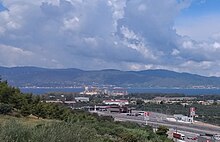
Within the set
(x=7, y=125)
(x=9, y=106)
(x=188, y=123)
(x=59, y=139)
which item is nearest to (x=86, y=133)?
(x=59, y=139)

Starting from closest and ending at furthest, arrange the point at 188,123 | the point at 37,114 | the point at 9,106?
1. the point at 9,106
2. the point at 37,114
3. the point at 188,123

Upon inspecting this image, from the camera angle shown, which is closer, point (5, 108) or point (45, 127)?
point (45, 127)

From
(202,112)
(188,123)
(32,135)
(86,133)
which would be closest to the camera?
(32,135)

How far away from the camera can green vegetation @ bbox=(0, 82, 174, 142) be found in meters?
13.3

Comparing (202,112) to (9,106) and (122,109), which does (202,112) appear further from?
(9,106)

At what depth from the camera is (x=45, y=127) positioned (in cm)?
1456

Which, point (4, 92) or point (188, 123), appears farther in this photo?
point (188, 123)

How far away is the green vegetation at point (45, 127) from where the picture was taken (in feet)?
43.6

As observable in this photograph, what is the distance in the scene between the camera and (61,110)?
161 feet

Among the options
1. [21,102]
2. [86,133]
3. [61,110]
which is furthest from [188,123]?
[86,133]

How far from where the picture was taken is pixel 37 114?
4572 cm

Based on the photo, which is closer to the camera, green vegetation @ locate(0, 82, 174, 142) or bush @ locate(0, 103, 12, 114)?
green vegetation @ locate(0, 82, 174, 142)

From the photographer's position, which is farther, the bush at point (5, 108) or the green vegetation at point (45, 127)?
the bush at point (5, 108)

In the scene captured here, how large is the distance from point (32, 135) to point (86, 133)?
244 cm
